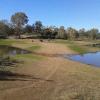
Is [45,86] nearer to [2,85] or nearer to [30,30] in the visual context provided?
[2,85]

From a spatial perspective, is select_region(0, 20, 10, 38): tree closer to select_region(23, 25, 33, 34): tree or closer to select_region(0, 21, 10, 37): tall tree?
select_region(0, 21, 10, 37): tall tree

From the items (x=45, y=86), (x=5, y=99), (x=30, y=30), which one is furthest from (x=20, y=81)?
(x=30, y=30)

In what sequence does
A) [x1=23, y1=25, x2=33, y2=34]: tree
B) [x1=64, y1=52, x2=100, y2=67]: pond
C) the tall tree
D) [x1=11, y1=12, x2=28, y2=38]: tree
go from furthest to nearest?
[x1=23, y1=25, x2=33, y2=34]: tree < [x1=11, y1=12, x2=28, y2=38]: tree < the tall tree < [x1=64, y1=52, x2=100, y2=67]: pond

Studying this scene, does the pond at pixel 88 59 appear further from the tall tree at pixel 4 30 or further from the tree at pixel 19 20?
the tree at pixel 19 20

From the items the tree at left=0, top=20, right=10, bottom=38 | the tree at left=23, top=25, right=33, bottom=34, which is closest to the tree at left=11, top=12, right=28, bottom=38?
the tree at left=0, top=20, right=10, bottom=38

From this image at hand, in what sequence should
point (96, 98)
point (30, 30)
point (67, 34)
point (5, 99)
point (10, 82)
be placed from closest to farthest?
1. point (5, 99)
2. point (96, 98)
3. point (10, 82)
4. point (67, 34)
5. point (30, 30)

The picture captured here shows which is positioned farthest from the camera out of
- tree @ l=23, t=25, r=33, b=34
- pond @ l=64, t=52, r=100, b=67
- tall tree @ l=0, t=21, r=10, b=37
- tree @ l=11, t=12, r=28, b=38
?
tree @ l=23, t=25, r=33, b=34

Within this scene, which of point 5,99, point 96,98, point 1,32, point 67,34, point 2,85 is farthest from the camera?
point 67,34

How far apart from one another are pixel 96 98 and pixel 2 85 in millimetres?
6161

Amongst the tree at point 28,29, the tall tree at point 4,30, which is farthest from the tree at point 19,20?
the tree at point 28,29

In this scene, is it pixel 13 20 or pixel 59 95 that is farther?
pixel 13 20

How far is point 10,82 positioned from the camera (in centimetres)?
1891

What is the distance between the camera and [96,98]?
50.1 ft

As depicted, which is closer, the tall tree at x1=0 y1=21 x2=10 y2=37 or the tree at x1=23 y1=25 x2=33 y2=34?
the tall tree at x1=0 y1=21 x2=10 y2=37
